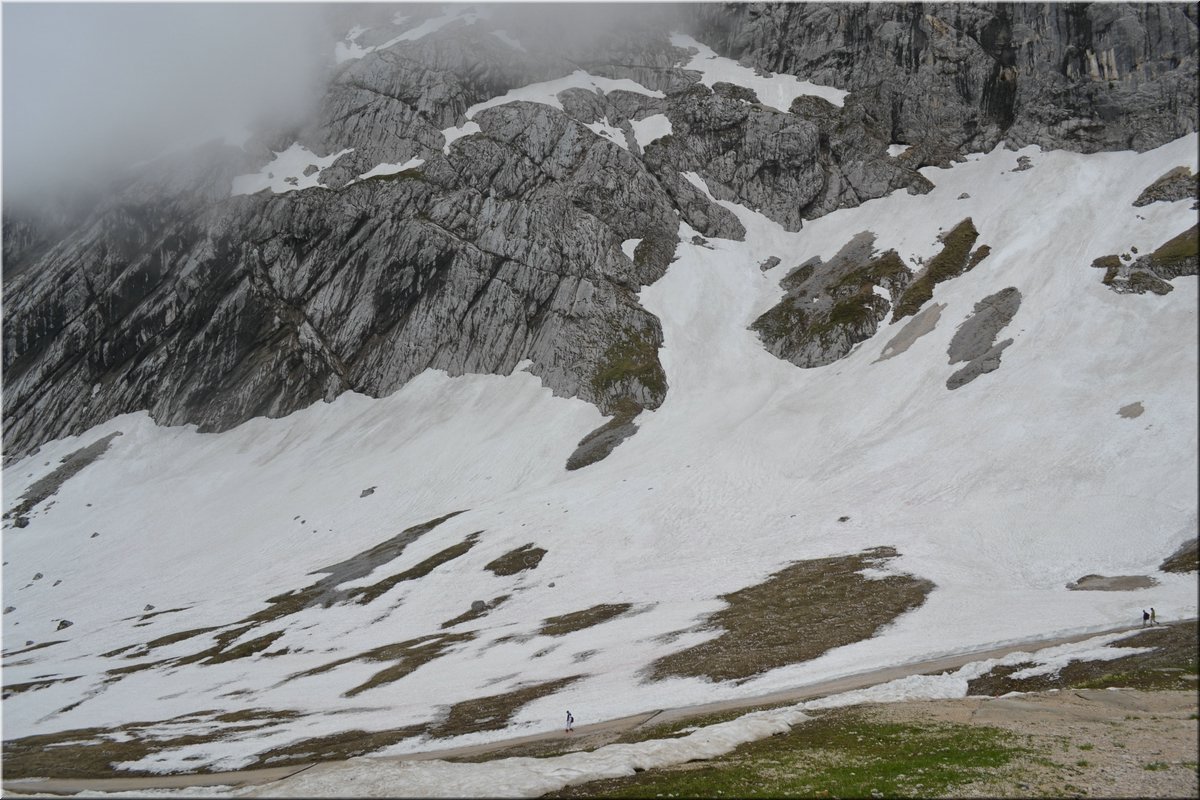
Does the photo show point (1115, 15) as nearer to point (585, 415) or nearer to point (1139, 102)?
A: point (1139, 102)

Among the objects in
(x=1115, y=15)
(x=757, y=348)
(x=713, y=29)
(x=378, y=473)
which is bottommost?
(x=378, y=473)

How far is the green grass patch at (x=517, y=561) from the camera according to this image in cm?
7600

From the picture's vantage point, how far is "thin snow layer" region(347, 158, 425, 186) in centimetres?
15750

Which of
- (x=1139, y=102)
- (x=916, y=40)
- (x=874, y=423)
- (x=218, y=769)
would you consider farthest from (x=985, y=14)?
(x=218, y=769)

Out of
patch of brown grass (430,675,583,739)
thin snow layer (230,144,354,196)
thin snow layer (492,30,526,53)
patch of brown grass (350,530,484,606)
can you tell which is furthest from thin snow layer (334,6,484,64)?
patch of brown grass (430,675,583,739)

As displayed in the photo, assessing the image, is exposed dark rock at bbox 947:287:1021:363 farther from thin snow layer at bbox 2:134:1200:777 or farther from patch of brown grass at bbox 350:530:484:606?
patch of brown grass at bbox 350:530:484:606

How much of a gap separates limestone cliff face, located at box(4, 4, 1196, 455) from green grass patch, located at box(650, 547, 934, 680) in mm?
72147

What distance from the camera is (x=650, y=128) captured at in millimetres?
163250

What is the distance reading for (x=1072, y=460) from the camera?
6438 centimetres

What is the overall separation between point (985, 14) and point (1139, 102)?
40.8m

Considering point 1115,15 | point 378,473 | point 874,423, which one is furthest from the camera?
point 1115,15

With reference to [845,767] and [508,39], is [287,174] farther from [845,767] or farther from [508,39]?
[845,767]

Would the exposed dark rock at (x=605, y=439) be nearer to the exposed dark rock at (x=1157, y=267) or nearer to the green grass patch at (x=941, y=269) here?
the green grass patch at (x=941, y=269)

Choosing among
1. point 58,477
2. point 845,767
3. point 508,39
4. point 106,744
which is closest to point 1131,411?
point 845,767
